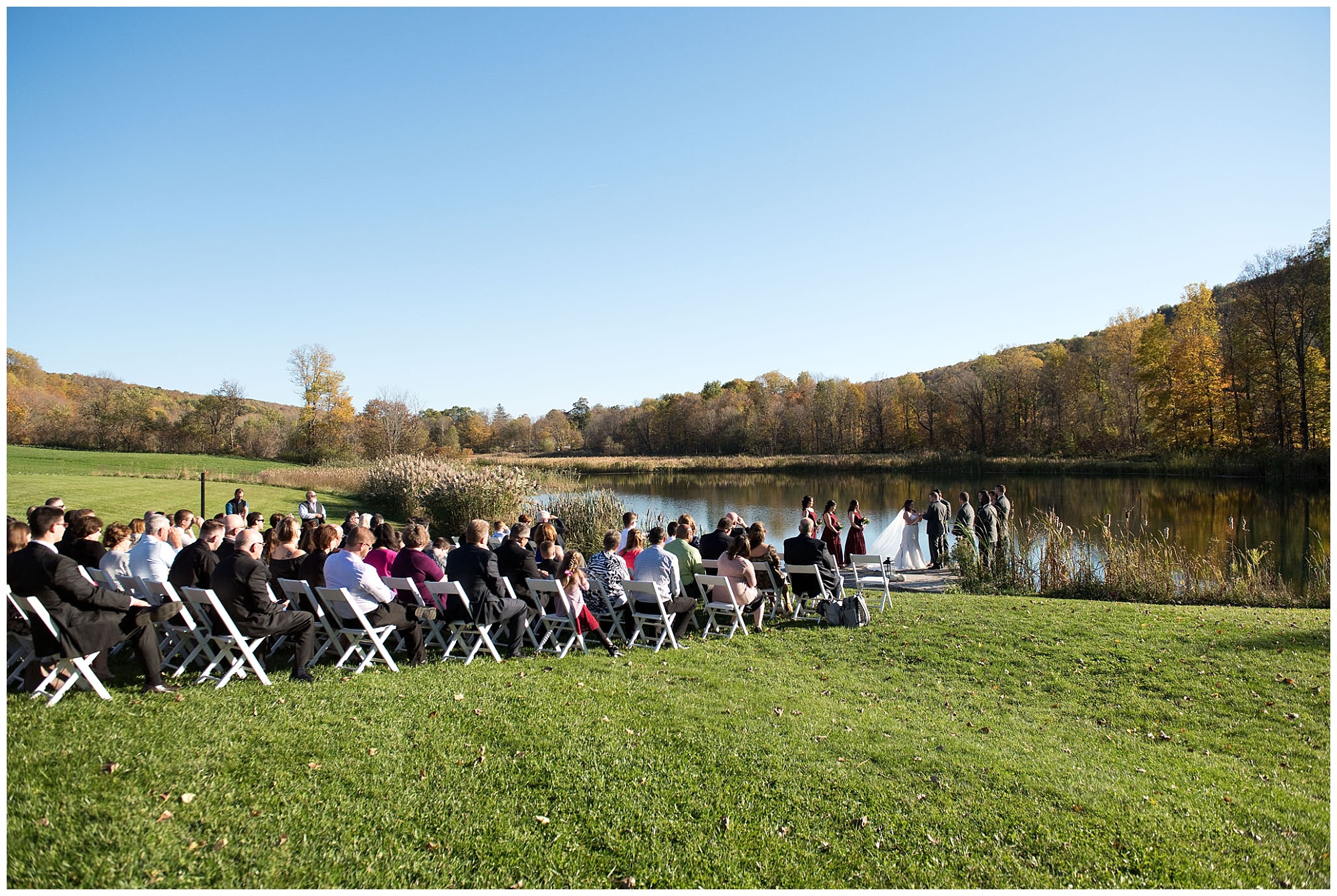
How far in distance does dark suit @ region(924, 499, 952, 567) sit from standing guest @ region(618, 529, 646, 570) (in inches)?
335

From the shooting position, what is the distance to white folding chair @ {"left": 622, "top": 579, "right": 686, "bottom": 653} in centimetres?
747

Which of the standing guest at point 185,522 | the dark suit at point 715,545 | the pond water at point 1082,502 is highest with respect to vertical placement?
the standing guest at point 185,522

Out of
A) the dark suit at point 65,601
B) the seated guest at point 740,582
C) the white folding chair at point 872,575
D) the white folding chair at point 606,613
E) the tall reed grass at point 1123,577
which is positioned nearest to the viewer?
the dark suit at point 65,601

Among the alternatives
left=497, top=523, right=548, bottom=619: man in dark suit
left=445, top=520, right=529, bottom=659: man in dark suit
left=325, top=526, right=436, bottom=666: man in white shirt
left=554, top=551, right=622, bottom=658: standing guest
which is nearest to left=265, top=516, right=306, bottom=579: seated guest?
left=325, top=526, right=436, bottom=666: man in white shirt

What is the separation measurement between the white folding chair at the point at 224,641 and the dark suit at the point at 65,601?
51cm

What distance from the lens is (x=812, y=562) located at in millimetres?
9359

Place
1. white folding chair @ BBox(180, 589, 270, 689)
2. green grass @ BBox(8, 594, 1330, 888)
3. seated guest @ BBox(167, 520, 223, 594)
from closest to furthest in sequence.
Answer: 1. green grass @ BBox(8, 594, 1330, 888)
2. white folding chair @ BBox(180, 589, 270, 689)
3. seated guest @ BBox(167, 520, 223, 594)

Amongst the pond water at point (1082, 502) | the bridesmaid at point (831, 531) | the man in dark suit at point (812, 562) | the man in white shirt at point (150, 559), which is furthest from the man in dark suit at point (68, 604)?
the pond water at point (1082, 502)

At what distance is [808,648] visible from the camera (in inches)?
316

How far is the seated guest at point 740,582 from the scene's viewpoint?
8.46 meters

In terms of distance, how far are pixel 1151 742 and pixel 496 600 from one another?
17.9 feet

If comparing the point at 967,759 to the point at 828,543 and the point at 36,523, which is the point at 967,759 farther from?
the point at 828,543

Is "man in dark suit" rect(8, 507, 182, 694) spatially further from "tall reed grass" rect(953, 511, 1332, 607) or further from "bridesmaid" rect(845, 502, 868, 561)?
"tall reed grass" rect(953, 511, 1332, 607)

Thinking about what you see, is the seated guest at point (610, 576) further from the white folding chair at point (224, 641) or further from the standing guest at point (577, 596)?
the white folding chair at point (224, 641)
